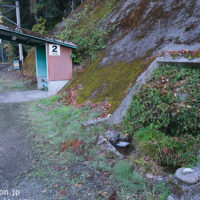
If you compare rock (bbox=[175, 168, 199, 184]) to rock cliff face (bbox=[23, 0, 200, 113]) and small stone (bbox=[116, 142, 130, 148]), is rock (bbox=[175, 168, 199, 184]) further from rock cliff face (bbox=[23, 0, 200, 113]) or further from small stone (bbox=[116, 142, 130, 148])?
rock cliff face (bbox=[23, 0, 200, 113])

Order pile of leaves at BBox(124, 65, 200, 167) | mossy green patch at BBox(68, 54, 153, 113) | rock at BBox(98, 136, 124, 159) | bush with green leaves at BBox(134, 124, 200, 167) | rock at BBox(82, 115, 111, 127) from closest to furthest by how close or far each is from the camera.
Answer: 1. bush with green leaves at BBox(134, 124, 200, 167)
2. pile of leaves at BBox(124, 65, 200, 167)
3. rock at BBox(98, 136, 124, 159)
4. rock at BBox(82, 115, 111, 127)
5. mossy green patch at BBox(68, 54, 153, 113)

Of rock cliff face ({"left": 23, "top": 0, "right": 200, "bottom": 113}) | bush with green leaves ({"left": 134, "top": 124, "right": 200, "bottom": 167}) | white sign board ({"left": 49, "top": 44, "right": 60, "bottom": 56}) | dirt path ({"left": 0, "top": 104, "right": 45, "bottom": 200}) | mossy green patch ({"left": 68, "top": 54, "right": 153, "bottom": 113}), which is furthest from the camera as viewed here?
white sign board ({"left": 49, "top": 44, "right": 60, "bottom": 56})

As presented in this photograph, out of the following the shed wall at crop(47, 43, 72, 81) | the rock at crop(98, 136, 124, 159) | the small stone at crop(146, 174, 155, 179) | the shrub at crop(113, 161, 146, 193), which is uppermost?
the shed wall at crop(47, 43, 72, 81)

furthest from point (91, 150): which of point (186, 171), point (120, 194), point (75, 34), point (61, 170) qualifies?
point (75, 34)

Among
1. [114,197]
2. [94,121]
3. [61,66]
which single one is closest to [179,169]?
[114,197]

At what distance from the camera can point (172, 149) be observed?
4.26 metres

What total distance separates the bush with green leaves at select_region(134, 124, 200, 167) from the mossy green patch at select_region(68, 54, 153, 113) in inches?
89.9

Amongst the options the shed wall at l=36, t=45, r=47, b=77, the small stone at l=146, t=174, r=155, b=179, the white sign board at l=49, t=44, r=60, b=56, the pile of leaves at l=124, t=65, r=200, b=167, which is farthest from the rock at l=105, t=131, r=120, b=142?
the shed wall at l=36, t=45, r=47, b=77

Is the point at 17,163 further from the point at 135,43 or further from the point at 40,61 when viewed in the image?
the point at 40,61

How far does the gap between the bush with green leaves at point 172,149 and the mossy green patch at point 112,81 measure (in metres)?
2.28

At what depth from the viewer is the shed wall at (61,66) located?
11.4m

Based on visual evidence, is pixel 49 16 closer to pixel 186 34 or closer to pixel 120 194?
pixel 186 34

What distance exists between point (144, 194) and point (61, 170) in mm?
1789

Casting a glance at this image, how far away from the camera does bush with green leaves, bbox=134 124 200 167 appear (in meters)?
4.12
